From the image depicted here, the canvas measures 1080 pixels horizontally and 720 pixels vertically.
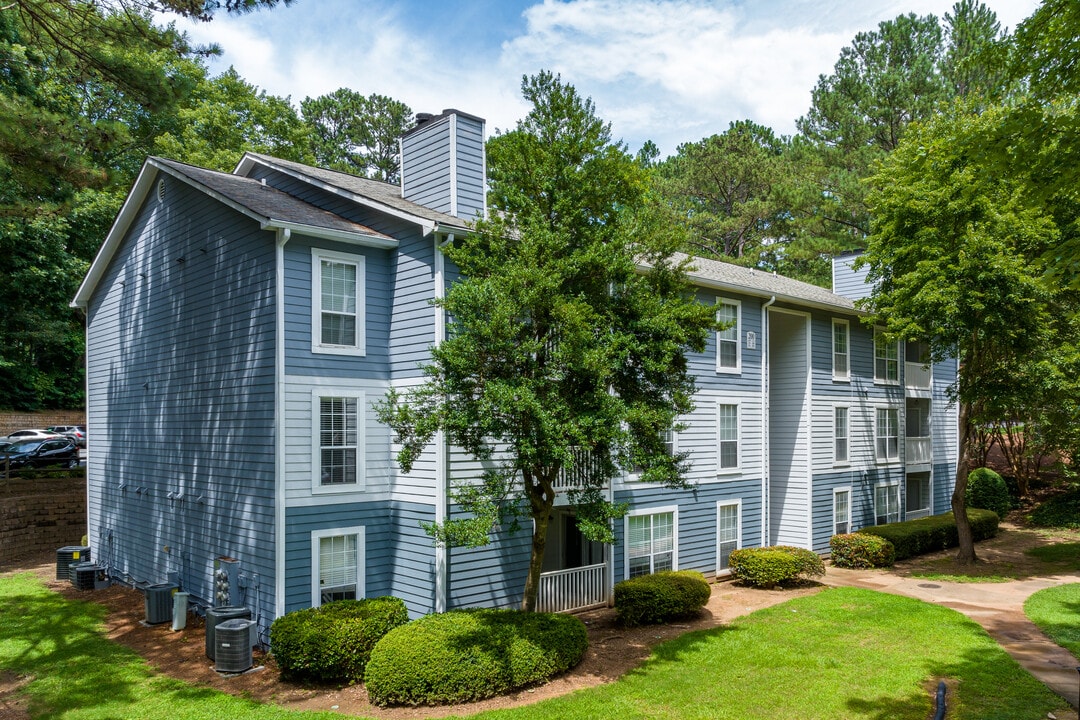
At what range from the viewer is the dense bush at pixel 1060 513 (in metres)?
25.8

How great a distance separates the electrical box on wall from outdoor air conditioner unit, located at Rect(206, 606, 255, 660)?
0.80 metres

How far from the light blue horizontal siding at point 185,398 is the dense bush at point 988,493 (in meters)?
26.5

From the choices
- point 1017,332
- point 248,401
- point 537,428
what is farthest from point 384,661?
point 1017,332

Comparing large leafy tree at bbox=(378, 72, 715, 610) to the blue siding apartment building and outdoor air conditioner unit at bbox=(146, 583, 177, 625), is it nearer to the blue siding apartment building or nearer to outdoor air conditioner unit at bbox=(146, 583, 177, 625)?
the blue siding apartment building

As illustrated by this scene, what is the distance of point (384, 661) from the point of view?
31.7 ft

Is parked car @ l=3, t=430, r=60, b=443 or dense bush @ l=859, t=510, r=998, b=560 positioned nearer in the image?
dense bush @ l=859, t=510, r=998, b=560

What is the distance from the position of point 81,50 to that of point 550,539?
13686 mm

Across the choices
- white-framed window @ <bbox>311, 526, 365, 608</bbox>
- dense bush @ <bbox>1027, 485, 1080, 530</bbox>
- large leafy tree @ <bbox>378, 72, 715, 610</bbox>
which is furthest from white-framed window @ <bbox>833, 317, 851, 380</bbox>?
white-framed window @ <bbox>311, 526, 365, 608</bbox>

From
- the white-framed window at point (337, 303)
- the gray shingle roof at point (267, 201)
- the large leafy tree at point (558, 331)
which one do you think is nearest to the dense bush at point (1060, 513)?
the large leafy tree at point (558, 331)

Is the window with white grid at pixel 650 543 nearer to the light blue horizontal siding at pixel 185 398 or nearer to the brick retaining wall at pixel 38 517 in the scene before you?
the light blue horizontal siding at pixel 185 398

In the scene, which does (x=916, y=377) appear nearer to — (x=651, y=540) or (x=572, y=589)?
(x=651, y=540)

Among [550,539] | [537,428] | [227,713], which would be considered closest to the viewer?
[227,713]

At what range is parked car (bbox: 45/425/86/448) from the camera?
31.6 metres

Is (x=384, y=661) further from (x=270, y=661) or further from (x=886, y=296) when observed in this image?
(x=886, y=296)
